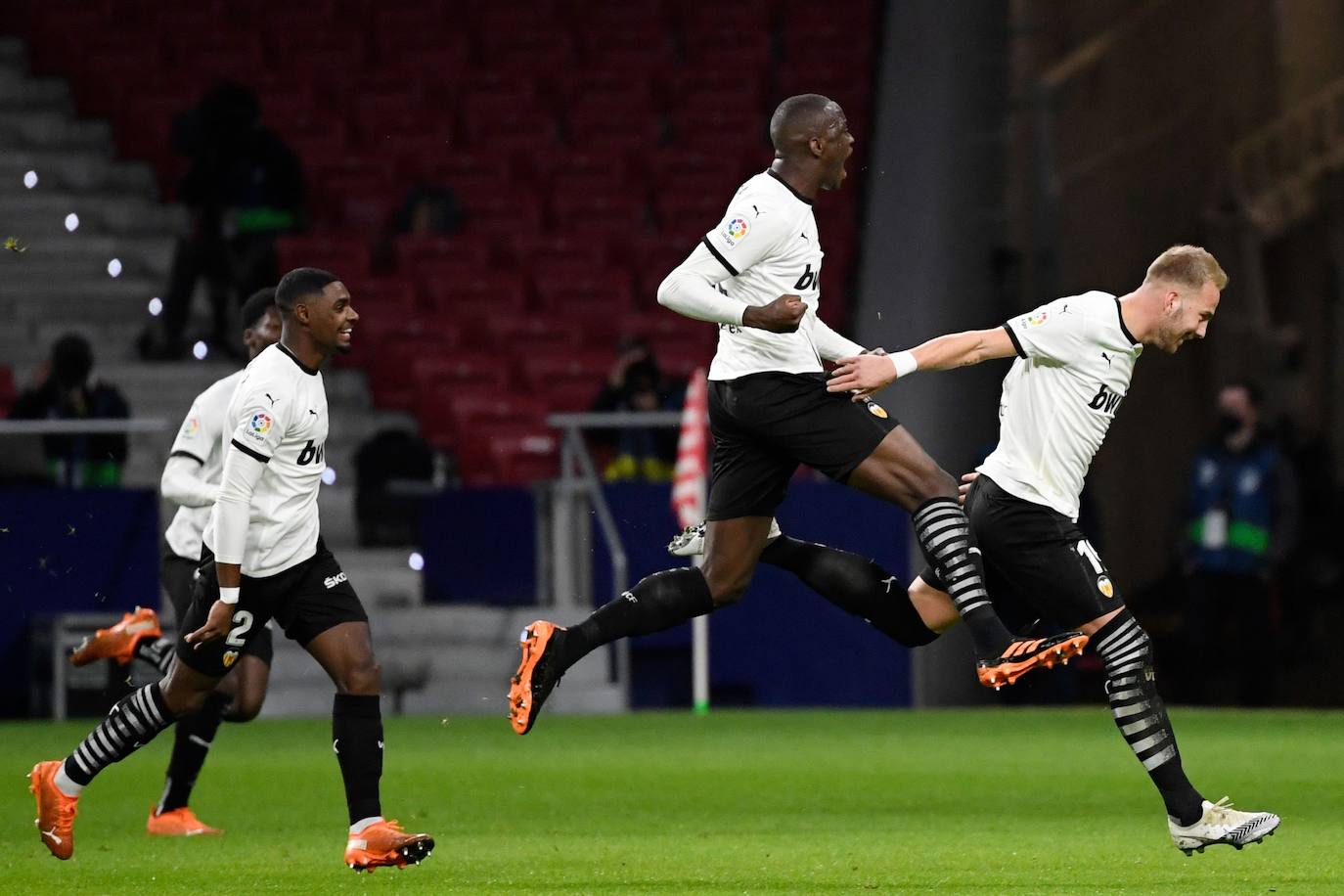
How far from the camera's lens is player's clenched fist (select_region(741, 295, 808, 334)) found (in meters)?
7.43

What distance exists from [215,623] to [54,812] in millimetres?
949

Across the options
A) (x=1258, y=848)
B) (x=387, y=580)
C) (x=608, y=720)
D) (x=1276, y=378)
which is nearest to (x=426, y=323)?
(x=387, y=580)

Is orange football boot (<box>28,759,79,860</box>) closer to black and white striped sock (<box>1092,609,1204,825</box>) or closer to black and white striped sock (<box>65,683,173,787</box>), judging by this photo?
black and white striped sock (<box>65,683,173,787</box>)

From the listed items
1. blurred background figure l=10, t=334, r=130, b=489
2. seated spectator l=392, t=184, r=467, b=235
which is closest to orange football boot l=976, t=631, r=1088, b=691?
blurred background figure l=10, t=334, r=130, b=489

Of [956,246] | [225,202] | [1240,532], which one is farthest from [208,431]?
[225,202]

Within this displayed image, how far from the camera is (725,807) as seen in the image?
9688 mm

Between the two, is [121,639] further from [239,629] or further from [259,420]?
[259,420]

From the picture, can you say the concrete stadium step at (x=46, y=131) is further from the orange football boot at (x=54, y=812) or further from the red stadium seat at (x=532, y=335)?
the orange football boot at (x=54, y=812)

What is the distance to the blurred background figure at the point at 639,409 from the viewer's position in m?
15.7

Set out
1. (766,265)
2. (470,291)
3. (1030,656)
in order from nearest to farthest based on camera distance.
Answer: (1030,656) < (766,265) < (470,291)

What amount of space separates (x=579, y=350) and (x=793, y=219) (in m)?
10.4

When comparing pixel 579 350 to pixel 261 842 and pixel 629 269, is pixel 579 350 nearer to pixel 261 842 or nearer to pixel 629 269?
pixel 629 269

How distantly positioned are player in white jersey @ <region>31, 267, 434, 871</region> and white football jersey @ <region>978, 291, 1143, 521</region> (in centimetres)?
212

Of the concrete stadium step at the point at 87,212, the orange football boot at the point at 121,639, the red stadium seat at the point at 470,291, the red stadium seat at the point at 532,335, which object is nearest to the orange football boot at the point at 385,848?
the orange football boot at the point at 121,639
